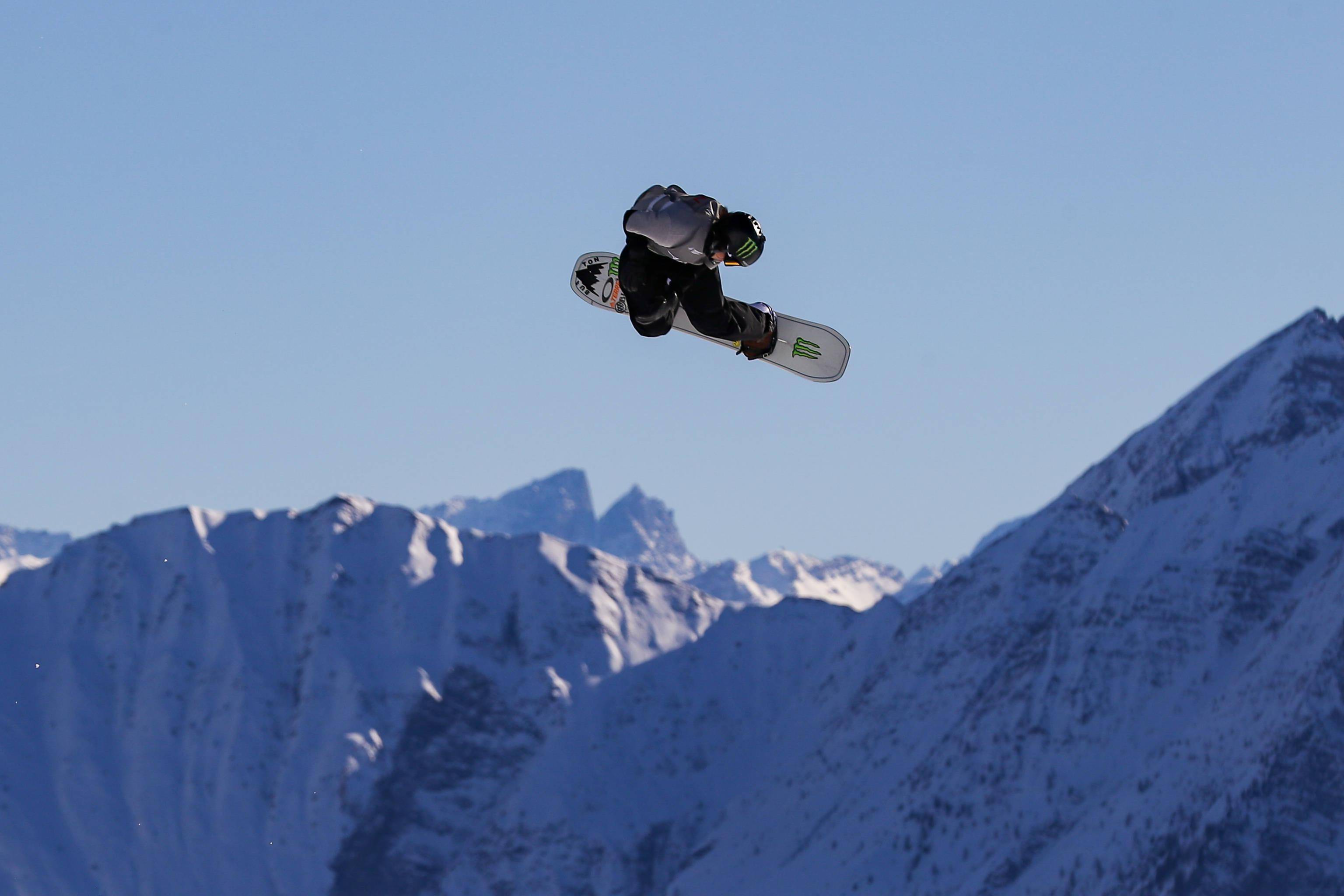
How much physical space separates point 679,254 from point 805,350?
713 cm

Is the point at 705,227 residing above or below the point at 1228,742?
below

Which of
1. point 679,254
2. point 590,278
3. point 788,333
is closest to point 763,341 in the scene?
point 788,333

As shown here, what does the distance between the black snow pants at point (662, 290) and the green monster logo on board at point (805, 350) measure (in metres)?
4.61

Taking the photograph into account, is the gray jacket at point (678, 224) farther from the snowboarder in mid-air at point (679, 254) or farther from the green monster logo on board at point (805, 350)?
the green monster logo on board at point (805, 350)

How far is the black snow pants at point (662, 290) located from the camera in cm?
2823

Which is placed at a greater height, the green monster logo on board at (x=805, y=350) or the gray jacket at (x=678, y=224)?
the green monster logo on board at (x=805, y=350)

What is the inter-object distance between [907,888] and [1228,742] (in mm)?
35824

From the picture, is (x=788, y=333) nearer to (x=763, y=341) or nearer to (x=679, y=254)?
(x=763, y=341)

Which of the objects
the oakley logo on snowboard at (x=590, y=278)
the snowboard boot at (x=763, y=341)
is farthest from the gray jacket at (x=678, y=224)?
the oakley logo on snowboard at (x=590, y=278)

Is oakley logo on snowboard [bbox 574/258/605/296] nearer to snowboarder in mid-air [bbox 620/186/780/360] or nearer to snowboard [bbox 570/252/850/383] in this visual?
snowboard [bbox 570/252/850/383]

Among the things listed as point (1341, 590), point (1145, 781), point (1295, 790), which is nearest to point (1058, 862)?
point (1145, 781)

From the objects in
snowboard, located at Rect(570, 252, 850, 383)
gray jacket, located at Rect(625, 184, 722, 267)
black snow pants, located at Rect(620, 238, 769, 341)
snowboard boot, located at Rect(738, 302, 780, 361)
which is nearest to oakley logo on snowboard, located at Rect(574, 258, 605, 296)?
snowboard, located at Rect(570, 252, 850, 383)

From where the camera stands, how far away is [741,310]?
31297mm

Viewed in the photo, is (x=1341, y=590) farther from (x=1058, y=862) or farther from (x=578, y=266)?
(x=578, y=266)
